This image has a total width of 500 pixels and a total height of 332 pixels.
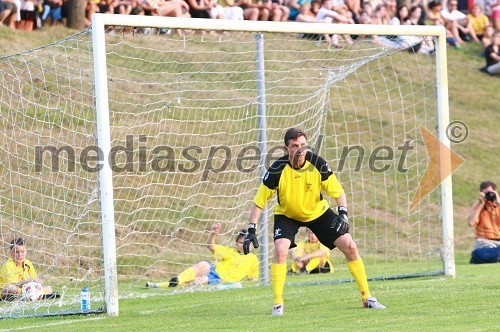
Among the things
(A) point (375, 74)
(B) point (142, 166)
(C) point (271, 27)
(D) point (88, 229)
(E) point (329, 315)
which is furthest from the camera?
(A) point (375, 74)

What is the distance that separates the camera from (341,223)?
396 inches

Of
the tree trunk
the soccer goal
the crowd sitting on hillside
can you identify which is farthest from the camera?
the tree trunk

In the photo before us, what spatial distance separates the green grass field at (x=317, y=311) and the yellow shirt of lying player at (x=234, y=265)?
1.38 meters

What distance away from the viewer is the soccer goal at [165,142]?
13219 millimetres

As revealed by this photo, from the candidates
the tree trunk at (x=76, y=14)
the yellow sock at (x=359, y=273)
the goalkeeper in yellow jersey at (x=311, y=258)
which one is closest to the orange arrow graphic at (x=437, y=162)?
the goalkeeper in yellow jersey at (x=311, y=258)

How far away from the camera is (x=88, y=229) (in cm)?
1502

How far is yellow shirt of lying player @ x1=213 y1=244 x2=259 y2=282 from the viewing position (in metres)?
15.2

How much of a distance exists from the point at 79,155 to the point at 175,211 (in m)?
1.71

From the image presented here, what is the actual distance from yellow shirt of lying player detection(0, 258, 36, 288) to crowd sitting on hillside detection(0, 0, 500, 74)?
6153 mm

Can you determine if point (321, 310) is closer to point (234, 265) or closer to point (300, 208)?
point (300, 208)

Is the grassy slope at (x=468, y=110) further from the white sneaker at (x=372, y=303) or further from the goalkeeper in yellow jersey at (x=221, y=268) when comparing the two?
the white sneaker at (x=372, y=303)

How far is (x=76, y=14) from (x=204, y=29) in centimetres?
1205

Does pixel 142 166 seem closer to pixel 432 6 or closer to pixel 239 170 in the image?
pixel 239 170

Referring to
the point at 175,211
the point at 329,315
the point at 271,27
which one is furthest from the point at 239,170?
the point at 329,315
